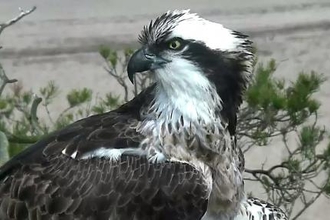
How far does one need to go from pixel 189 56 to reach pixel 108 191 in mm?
465

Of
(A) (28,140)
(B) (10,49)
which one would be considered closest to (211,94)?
(A) (28,140)

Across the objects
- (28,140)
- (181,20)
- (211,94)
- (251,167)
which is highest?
(181,20)

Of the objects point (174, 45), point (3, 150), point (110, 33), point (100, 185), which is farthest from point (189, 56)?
point (110, 33)

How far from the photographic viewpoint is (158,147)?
289cm

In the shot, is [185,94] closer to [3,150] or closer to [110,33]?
[3,150]

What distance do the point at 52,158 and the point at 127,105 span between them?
32 centimetres

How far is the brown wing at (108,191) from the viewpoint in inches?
110

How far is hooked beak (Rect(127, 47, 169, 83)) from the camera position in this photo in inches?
110

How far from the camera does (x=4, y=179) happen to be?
298cm

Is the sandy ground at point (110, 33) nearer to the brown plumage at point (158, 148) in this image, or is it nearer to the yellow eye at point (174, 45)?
the brown plumage at point (158, 148)

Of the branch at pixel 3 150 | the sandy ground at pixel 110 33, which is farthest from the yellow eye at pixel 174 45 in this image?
the sandy ground at pixel 110 33

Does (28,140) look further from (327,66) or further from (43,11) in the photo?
(43,11)

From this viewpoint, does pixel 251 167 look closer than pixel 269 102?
No

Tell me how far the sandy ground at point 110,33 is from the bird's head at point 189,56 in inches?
157
